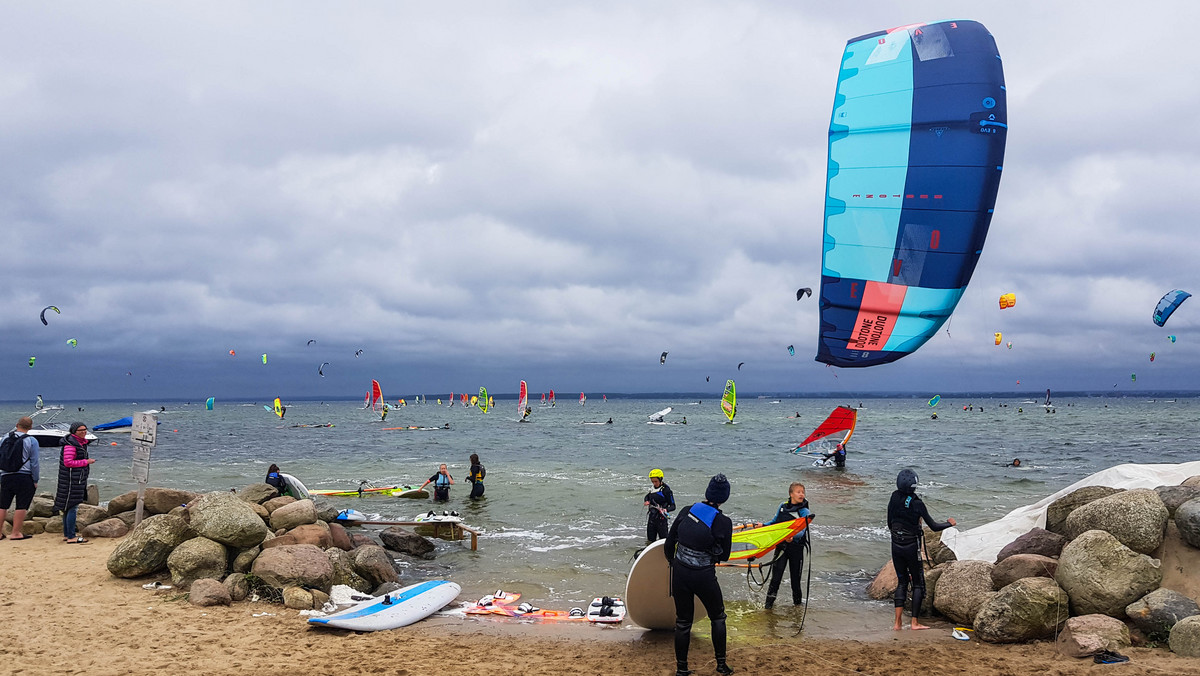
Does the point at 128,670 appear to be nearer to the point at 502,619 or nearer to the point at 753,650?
the point at 502,619

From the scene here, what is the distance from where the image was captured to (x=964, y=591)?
7.92 meters

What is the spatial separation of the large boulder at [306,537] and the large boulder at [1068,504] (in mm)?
9620

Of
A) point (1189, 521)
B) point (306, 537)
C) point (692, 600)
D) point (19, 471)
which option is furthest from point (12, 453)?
point (1189, 521)

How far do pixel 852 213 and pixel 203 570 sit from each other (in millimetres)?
8890

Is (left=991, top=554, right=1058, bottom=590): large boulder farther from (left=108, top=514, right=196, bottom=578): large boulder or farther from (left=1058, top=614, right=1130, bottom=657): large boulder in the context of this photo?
(left=108, top=514, right=196, bottom=578): large boulder

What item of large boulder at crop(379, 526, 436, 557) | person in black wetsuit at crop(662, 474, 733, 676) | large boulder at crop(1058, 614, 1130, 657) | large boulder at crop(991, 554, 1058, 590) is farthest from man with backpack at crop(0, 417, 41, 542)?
large boulder at crop(1058, 614, 1130, 657)

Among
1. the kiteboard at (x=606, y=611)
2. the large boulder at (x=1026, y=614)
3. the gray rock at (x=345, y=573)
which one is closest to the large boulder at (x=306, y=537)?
the gray rock at (x=345, y=573)

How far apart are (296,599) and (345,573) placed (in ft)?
3.25

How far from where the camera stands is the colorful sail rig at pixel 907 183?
7488 mm

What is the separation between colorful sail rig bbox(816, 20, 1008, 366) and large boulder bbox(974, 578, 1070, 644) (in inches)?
108

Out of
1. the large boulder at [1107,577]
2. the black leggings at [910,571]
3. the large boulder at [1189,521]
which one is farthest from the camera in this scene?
the black leggings at [910,571]

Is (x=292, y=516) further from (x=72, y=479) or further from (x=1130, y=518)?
(x=1130, y=518)

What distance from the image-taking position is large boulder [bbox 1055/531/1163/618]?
6.99 m

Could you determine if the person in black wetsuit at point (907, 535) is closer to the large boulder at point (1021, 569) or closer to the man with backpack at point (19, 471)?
the large boulder at point (1021, 569)
